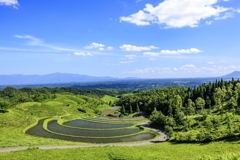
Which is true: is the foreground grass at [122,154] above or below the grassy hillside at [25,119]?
above

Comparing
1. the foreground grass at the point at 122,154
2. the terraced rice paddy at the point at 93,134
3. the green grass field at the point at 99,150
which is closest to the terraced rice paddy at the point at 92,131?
the terraced rice paddy at the point at 93,134

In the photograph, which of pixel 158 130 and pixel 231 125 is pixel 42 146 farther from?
pixel 231 125

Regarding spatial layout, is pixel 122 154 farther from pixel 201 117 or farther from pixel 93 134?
pixel 201 117

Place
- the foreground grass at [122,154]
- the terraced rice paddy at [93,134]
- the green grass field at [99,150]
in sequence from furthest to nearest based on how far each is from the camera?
the terraced rice paddy at [93,134]
the green grass field at [99,150]
the foreground grass at [122,154]

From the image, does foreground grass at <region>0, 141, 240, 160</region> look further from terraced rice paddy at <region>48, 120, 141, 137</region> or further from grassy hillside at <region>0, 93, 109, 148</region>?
terraced rice paddy at <region>48, 120, 141, 137</region>

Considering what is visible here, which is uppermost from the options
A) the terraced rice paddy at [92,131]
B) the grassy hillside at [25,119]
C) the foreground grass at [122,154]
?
the foreground grass at [122,154]

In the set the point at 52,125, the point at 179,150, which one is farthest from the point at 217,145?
the point at 52,125

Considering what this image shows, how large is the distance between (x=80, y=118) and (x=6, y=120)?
116 ft

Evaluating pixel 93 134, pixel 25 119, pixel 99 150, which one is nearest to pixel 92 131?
pixel 93 134

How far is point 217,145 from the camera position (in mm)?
42594

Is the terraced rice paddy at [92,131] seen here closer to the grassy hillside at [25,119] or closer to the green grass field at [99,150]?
the green grass field at [99,150]

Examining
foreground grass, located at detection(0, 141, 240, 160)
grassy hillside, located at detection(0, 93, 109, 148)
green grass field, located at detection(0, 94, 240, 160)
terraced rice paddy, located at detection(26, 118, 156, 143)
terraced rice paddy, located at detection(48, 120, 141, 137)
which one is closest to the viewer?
foreground grass, located at detection(0, 141, 240, 160)

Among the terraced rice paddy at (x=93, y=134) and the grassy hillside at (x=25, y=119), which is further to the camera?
the terraced rice paddy at (x=93, y=134)

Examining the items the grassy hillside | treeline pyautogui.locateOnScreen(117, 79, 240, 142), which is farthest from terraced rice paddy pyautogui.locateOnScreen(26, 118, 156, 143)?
treeline pyautogui.locateOnScreen(117, 79, 240, 142)
